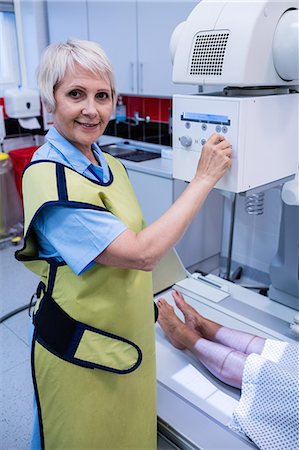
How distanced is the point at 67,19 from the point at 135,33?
0.86 m

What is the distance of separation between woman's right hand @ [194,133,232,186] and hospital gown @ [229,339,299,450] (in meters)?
0.56

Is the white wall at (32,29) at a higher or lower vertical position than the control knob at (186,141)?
higher

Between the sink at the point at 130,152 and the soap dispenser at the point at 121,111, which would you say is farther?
the soap dispenser at the point at 121,111

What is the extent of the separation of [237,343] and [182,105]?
813 mm

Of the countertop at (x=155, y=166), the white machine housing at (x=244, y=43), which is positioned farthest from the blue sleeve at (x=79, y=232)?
the countertop at (x=155, y=166)

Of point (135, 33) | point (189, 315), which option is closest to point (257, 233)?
point (189, 315)

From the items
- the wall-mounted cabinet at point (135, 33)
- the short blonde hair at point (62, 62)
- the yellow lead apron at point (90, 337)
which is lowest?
the yellow lead apron at point (90, 337)

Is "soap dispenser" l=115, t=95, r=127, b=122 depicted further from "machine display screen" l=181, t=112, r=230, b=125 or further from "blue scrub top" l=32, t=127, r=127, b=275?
"blue scrub top" l=32, t=127, r=127, b=275

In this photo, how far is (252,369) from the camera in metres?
1.18

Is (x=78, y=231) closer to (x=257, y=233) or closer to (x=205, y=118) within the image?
(x=205, y=118)

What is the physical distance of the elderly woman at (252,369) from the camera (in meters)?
1.09

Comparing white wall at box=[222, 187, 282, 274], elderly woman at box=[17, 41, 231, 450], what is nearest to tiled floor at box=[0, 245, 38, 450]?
elderly woman at box=[17, 41, 231, 450]

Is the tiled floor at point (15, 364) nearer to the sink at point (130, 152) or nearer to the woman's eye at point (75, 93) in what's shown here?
the sink at point (130, 152)

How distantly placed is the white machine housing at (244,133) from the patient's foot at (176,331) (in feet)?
1.83
